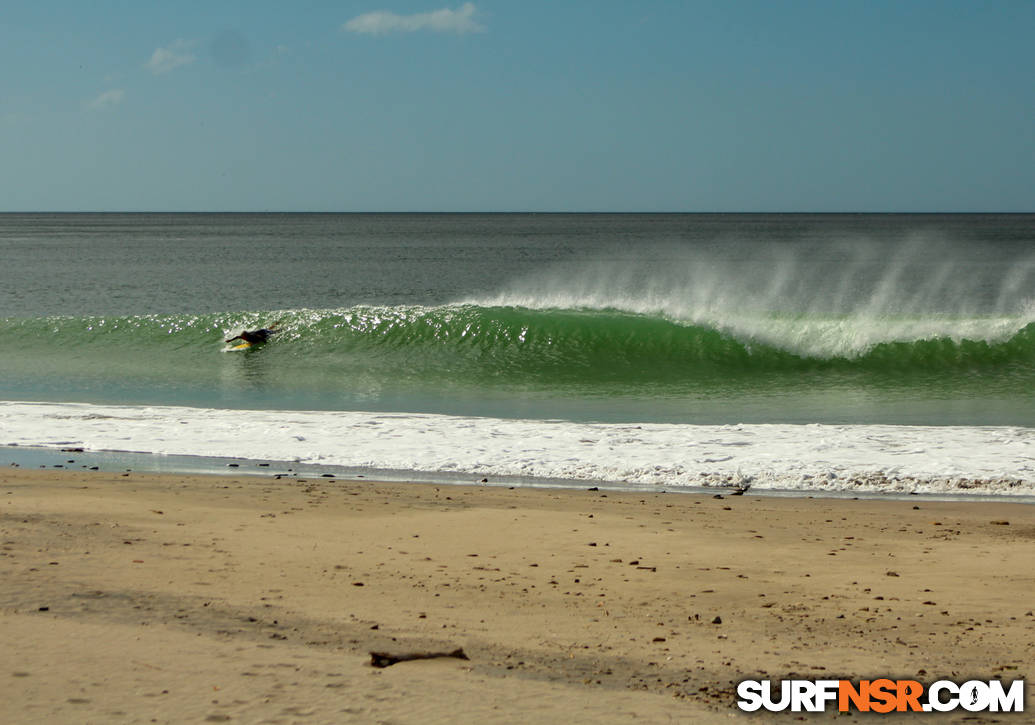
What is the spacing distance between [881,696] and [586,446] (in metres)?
7.17

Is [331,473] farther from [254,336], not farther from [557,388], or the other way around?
[254,336]

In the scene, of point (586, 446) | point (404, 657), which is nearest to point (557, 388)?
point (586, 446)

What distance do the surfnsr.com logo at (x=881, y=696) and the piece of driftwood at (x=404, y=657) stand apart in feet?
4.13

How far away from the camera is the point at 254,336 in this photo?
22828 mm

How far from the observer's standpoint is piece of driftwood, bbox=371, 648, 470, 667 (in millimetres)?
4809

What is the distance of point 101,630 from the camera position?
517 centimetres

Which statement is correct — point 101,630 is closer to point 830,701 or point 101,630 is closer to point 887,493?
point 830,701

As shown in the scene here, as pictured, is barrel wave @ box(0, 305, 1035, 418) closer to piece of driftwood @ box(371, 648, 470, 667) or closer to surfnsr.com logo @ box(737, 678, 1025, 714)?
piece of driftwood @ box(371, 648, 470, 667)

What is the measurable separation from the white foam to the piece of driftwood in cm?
525

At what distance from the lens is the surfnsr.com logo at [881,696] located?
4.36 meters

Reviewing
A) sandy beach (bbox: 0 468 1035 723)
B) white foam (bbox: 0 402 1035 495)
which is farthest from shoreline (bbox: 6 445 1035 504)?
sandy beach (bbox: 0 468 1035 723)

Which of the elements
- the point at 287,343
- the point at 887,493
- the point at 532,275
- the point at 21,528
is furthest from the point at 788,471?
the point at 532,275

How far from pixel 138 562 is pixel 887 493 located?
6.20m

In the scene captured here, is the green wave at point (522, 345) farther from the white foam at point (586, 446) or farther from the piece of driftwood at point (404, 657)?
the piece of driftwood at point (404, 657)
